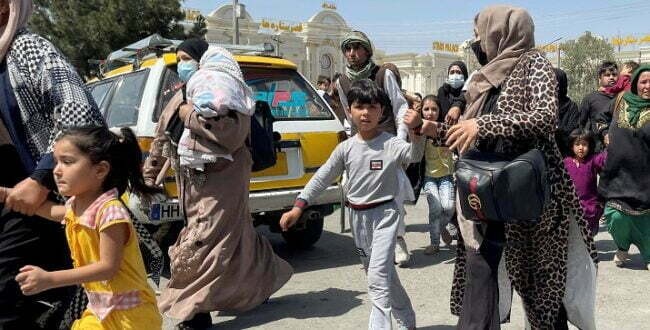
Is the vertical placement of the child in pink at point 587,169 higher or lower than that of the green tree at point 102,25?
lower

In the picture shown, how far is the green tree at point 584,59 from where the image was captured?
38.1 m

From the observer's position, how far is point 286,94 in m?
6.09

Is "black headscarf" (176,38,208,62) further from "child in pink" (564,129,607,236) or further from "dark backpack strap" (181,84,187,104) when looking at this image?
"child in pink" (564,129,607,236)

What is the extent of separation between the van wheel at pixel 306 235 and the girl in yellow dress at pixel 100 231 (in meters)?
4.05

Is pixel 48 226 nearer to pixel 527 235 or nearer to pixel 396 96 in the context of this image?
pixel 527 235

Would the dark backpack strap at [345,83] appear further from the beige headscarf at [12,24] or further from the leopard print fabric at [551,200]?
the beige headscarf at [12,24]

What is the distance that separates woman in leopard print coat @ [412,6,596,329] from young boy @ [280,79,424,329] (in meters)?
0.67

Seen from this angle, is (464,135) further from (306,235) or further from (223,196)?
(306,235)

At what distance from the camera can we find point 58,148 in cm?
249

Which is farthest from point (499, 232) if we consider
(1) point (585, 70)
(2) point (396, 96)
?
(1) point (585, 70)

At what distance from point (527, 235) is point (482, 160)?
0.47 meters

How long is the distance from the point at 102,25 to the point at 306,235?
19.1 m

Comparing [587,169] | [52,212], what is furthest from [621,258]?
[52,212]

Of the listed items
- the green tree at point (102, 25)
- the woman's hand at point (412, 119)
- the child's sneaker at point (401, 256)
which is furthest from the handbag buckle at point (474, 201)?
the green tree at point (102, 25)
